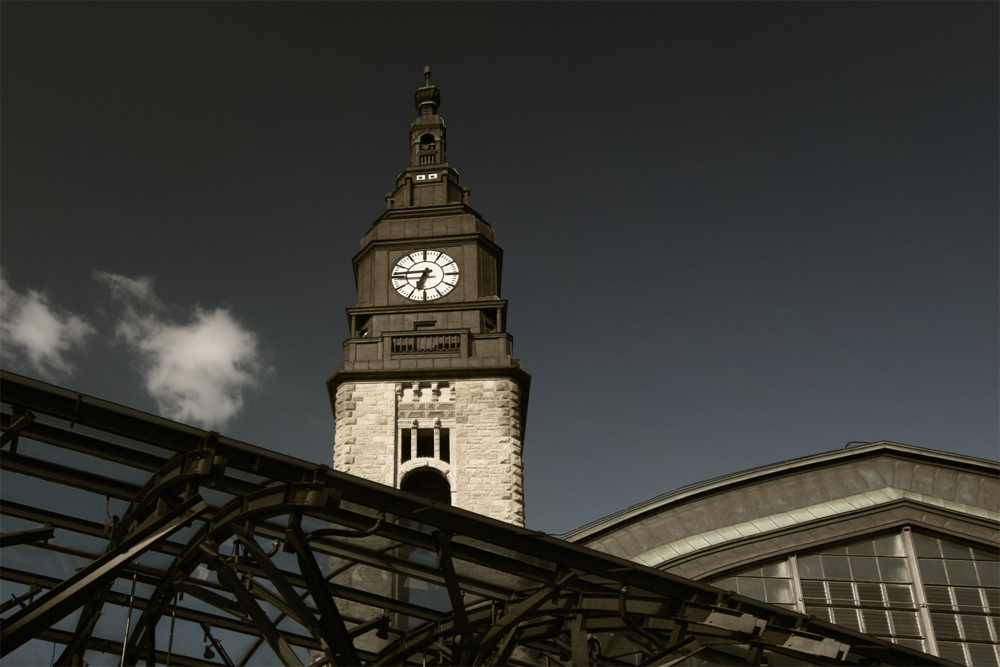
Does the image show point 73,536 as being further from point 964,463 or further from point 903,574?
point 964,463

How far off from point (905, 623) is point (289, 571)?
10970 millimetres

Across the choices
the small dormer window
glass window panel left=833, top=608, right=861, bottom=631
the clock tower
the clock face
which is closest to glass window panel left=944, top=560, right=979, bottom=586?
glass window panel left=833, top=608, right=861, bottom=631

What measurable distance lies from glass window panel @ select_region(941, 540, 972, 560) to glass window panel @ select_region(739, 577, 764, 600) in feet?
11.5

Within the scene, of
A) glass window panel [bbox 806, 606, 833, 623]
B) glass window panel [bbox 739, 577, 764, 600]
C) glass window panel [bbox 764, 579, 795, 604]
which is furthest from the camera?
glass window panel [bbox 739, 577, 764, 600]

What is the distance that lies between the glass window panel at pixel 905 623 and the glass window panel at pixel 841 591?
0.73 metres

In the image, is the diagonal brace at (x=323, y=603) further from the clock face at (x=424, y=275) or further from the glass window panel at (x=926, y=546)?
the clock face at (x=424, y=275)

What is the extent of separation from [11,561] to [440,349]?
16894 millimetres

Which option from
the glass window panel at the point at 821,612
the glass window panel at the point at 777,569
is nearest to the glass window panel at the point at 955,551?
the glass window panel at the point at 821,612

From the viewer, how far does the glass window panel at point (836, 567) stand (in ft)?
63.8

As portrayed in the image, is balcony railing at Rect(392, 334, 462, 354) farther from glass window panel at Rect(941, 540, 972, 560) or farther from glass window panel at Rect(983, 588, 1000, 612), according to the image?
glass window panel at Rect(983, 588, 1000, 612)

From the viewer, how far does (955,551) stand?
1969cm

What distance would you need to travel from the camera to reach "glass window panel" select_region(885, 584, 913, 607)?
18.9 meters

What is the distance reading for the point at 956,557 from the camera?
19.6m

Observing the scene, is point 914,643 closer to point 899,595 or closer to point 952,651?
point 952,651
